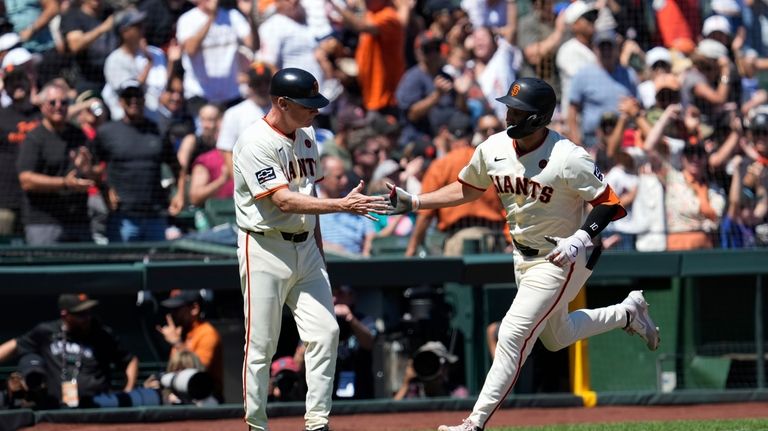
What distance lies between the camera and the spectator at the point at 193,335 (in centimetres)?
913

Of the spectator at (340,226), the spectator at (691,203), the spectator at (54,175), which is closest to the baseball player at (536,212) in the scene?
the spectator at (340,226)

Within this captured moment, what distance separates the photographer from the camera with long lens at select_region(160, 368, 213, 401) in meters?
8.85

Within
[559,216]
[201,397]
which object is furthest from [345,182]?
[559,216]

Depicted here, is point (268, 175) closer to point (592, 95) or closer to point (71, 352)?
point (71, 352)

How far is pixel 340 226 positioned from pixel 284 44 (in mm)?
2166

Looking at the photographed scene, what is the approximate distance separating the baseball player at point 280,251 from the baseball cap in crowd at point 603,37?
19.3ft

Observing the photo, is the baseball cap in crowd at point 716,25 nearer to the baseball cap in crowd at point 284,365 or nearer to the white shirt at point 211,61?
the white shirt at point 211,61

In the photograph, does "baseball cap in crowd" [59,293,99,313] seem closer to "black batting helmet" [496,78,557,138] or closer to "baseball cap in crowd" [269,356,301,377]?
"baseball cap in crowd" [269,356,301,377]

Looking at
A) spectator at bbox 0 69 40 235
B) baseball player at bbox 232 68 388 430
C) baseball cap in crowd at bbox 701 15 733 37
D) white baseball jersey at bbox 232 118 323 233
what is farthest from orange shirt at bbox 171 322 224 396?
baseball cap in crowd at bbox 701 15 733 37

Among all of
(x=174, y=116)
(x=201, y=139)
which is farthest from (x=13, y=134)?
(x=201, y=139)

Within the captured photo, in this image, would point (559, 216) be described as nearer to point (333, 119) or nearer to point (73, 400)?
point (73, 400)

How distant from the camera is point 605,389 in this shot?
9.78m

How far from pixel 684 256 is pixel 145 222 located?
414 centimetres

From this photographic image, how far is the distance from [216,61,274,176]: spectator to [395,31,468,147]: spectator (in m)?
1.70
